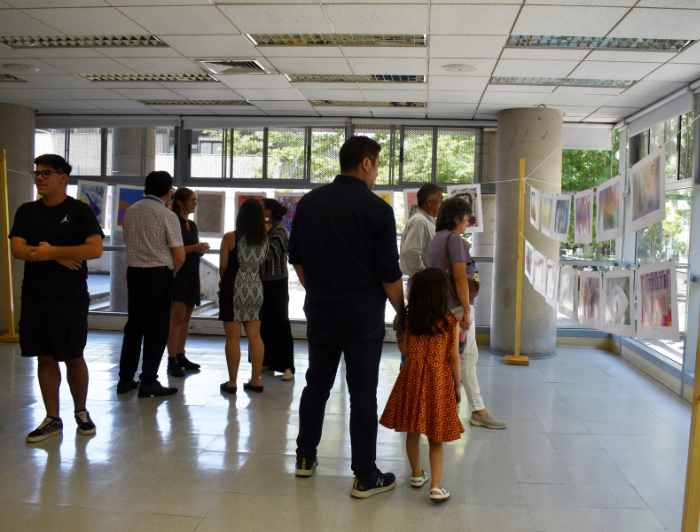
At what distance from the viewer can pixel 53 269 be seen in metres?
3.23

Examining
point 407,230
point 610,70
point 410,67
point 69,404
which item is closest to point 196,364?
point 69,404

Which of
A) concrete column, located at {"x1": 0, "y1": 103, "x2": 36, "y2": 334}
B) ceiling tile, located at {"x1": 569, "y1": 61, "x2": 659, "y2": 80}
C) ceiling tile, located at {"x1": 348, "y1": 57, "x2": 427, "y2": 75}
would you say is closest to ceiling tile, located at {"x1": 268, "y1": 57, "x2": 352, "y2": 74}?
ceiling tile, located at {"x1": 348, "y1": 57, "x2": 427, "y2": 75}

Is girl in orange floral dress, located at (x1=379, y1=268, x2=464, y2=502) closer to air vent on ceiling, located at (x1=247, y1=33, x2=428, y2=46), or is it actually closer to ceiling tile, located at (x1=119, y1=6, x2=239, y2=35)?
air vent on ceiling, located at (x1=247, y1=33, x2=428, y2=46)

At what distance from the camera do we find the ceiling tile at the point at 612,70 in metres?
4.38

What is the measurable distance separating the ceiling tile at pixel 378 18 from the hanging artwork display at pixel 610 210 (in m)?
1.56

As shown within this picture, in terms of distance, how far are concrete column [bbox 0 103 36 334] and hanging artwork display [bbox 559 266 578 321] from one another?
6107 mm

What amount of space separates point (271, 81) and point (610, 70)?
2945 mm

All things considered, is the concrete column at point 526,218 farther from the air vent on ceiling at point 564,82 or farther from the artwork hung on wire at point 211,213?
the artwork hung on wire at point 211,213

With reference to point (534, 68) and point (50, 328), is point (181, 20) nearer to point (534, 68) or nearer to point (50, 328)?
point (50, 328)

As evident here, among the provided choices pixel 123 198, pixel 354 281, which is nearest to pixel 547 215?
pixel 354 281

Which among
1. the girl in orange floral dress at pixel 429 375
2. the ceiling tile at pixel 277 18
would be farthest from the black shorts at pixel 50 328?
the ceiling tile at pixel 277 18

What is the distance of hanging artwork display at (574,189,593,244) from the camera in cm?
312

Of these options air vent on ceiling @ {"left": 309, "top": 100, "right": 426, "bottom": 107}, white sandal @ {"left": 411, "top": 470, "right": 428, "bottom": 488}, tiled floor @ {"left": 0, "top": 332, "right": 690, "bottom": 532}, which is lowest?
tiled floor @ {"left": 0, "top": 332, "right": 690, "bottom": 532}

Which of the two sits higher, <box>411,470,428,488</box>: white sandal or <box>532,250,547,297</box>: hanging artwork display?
<box>532,250,547,297</box>: hanging artwork display
